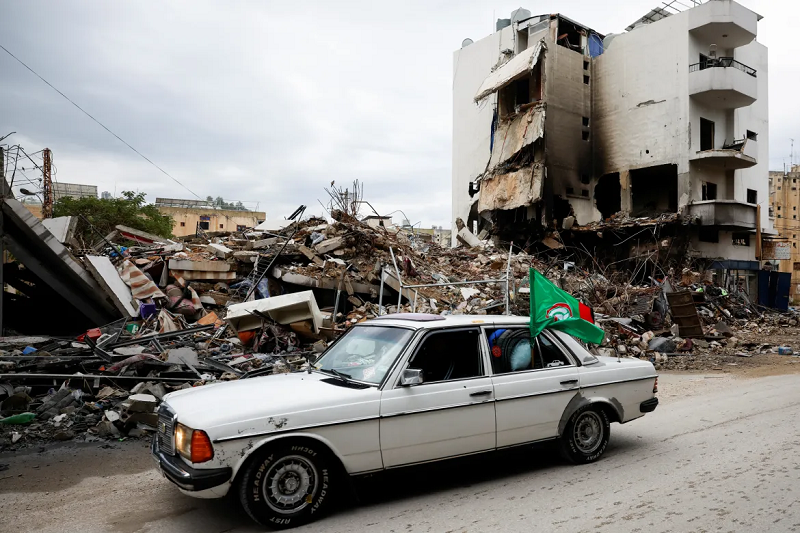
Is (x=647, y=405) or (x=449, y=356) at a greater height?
(x=449, y=356)

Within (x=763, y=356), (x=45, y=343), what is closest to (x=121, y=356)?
(x=45, y=343)

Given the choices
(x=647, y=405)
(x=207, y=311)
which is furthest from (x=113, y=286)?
(x=647, y=405)

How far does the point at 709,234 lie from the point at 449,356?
30214mm

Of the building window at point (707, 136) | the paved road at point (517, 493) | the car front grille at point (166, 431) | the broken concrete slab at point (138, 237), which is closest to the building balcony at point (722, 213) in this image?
the building window at point (707, 136)

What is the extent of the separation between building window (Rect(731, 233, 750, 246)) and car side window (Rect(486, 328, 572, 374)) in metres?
32.0

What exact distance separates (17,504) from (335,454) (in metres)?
2.89

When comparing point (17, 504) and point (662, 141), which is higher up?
point (662, 141)

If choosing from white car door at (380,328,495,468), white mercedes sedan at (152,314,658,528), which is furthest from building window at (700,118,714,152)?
white car door at (380,328,495,468)

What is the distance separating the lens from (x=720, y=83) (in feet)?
92.6

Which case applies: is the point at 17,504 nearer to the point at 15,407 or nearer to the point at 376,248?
the point at 15,407

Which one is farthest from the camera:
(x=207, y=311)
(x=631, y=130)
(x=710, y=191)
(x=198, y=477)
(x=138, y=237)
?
(x=631, y=130)

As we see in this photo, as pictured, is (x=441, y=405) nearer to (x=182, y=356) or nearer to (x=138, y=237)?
(x=182, y=356)

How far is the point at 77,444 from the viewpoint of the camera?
6.43 meters

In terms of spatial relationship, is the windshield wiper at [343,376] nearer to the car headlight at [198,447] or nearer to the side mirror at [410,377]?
the side mirror at [410,377]
